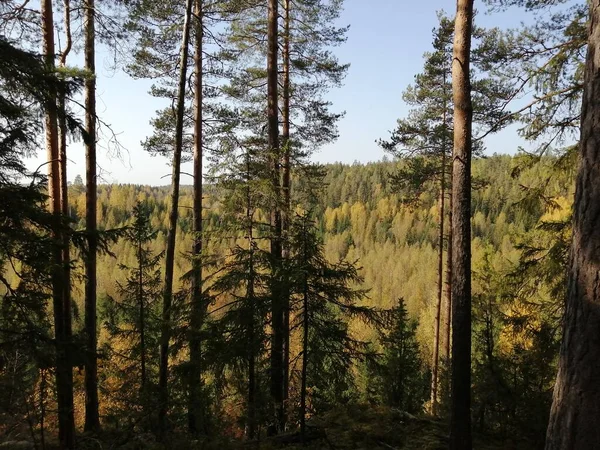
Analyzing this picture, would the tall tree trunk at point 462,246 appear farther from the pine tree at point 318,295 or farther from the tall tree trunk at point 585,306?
the tall tree trunk at point 585,306

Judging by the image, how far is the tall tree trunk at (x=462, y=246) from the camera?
4859 millimetres

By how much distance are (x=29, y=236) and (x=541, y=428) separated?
763cm

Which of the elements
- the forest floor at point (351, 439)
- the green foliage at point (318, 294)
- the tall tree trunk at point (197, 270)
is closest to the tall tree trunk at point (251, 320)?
the forest floor at point (351, 439)

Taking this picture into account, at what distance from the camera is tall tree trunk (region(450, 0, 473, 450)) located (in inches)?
191

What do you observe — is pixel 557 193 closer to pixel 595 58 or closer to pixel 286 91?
pixel 595 58

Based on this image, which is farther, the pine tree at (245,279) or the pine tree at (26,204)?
the pine tree at (245,279)

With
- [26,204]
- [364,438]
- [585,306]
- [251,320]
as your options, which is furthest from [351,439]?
[26,204]

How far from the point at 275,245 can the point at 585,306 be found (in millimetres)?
5130

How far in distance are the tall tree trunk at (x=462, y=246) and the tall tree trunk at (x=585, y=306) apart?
7.18 feet

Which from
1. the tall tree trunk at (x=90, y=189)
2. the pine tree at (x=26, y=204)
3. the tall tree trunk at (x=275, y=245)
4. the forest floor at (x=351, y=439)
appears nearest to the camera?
the pine tree at (x=26, y=204)

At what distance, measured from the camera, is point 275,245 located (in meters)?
7.11

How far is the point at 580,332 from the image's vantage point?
2512mm

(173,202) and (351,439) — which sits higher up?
(173,202)

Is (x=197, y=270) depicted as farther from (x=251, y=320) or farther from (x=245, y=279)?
(x=251, y=320)
